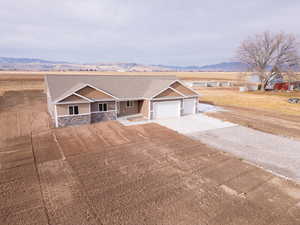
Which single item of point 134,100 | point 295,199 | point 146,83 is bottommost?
point 295,199

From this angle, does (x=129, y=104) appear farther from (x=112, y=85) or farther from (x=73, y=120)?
(x=73, y=120)

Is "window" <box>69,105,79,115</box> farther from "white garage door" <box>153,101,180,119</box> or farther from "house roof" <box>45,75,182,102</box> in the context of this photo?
"white garage door" <box>153,101,180,119</box>

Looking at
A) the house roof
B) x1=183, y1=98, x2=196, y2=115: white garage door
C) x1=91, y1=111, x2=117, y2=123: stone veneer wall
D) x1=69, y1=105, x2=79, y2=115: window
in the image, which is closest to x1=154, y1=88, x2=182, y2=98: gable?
the house roof

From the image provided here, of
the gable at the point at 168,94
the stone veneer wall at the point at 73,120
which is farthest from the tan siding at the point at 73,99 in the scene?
the gable at the point at 168,94

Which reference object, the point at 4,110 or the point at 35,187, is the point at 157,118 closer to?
the point at 35,187

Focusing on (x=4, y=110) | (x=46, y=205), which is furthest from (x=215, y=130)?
(x=4, y=110)

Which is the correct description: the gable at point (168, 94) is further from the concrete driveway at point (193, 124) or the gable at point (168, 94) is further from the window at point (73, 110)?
the window at point (73, 110)
